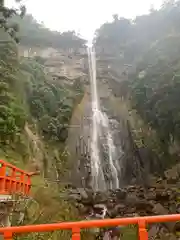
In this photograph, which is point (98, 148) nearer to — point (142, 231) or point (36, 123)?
point (36, 123)

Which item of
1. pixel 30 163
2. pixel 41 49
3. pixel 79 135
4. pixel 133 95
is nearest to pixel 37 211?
pixel 30 163

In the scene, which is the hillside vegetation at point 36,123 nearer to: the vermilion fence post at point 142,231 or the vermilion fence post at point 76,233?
the vermilion fence post at point 76,233

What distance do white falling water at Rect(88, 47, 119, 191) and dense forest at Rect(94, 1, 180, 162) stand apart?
2599 millimetres

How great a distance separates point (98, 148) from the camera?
19812 millimetres

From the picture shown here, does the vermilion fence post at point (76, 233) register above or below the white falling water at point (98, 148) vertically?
below

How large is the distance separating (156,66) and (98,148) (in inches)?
258

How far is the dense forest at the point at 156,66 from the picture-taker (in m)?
17.3

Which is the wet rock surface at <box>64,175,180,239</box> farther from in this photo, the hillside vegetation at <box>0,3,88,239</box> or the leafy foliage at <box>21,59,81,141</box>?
the leafy foliage at <box>21,59,81,141</box>

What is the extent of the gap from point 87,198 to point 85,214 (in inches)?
45.4

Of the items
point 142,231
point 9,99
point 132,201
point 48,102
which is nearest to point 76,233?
point 142,231

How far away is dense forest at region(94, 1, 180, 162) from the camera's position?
1733 centimetres

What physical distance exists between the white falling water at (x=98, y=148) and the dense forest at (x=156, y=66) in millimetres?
2599

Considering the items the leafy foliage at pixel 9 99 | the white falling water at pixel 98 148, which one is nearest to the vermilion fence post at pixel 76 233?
the leafy foliage at pixel 9 99

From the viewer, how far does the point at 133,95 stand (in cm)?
2266
